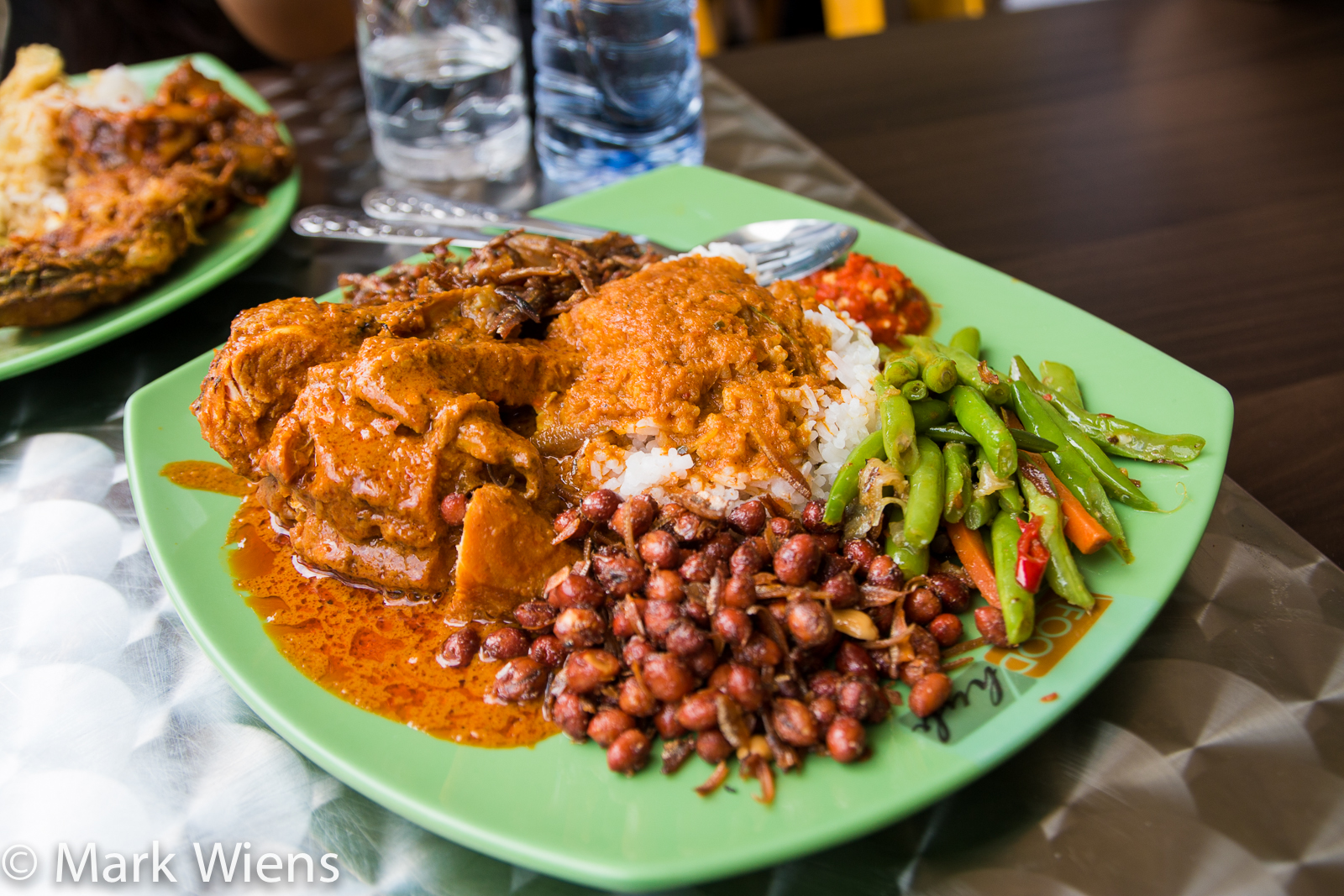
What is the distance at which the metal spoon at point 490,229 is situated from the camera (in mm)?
4090

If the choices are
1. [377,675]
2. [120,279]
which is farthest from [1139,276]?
[120,279]

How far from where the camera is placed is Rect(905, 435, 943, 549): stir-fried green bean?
2.73m

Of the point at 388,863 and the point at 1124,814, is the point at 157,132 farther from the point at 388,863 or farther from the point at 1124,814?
the point at 1124,814

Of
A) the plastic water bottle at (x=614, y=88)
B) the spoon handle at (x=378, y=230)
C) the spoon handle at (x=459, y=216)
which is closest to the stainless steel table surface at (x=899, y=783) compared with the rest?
Result: the spoon handle at (x=378, y=230)

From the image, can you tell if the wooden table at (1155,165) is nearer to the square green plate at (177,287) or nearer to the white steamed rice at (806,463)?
the white steamed rice at (806,463)

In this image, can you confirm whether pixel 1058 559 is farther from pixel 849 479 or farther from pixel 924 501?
pixel 849 479

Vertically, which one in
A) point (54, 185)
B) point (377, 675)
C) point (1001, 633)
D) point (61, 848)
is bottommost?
point (61, 848)

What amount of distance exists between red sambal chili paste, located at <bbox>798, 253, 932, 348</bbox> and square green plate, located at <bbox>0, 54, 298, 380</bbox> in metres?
2.74

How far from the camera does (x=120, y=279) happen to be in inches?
159

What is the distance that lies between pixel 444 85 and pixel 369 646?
379 cm

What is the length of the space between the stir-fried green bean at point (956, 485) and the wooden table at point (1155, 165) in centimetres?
138

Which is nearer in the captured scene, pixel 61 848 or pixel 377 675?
pixel 61 848

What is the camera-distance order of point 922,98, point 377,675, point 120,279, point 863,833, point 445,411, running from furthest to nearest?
point 922,98 → point 120,279 → point 445,411 → point 377,675 → point 863,833

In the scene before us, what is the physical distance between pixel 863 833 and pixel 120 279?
384 centimetres
